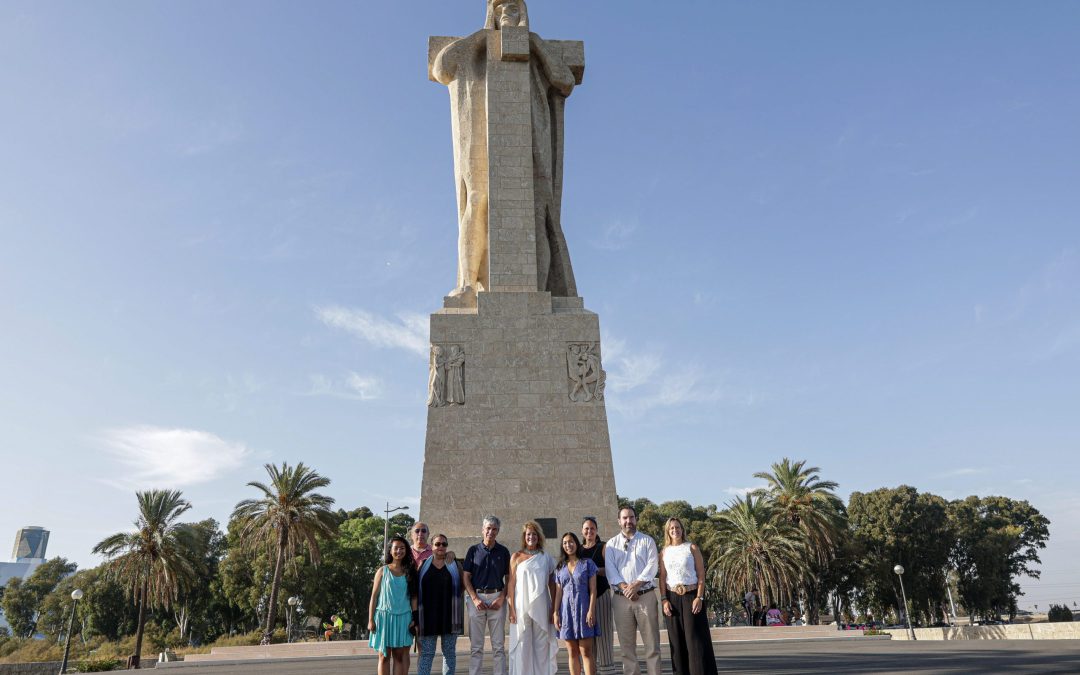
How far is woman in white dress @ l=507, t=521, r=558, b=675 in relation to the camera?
19.0 ft

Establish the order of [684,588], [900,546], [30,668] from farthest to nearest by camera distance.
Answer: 1. [900,546]
2. [30,668]
3. [684,588]

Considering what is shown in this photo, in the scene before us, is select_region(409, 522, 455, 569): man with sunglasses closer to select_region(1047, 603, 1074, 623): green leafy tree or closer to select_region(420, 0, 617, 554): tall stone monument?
select_region(420, 0, 617, 554): tall stone monument

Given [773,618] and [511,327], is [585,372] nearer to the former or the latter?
[511,327]

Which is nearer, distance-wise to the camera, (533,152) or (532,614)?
(532,614)

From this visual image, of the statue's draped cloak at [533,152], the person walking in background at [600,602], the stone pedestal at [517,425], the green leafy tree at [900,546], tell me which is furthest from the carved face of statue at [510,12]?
the green leafy tree at [900,546]

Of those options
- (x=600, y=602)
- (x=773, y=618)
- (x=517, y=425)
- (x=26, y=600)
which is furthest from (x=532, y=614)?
(x=26, y=600)

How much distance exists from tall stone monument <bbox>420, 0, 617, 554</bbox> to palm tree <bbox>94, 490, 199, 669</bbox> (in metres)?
16.7

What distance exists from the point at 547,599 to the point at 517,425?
9.09 metres

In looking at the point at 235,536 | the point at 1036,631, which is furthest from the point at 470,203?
the point at 235,536

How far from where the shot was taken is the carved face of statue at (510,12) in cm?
1819

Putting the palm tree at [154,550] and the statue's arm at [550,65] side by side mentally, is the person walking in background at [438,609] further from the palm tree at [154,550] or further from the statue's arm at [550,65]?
the palm tree at [154,550]

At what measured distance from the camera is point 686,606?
18.7ft

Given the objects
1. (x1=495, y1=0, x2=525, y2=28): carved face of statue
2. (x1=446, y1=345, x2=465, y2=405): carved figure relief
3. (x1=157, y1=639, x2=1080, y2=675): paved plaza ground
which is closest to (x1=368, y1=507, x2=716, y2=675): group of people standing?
(x1=157, y1=639, x2=1080, y2=675): paved plaza ground

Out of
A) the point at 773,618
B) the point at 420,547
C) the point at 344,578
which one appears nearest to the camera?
the point at 420,547
